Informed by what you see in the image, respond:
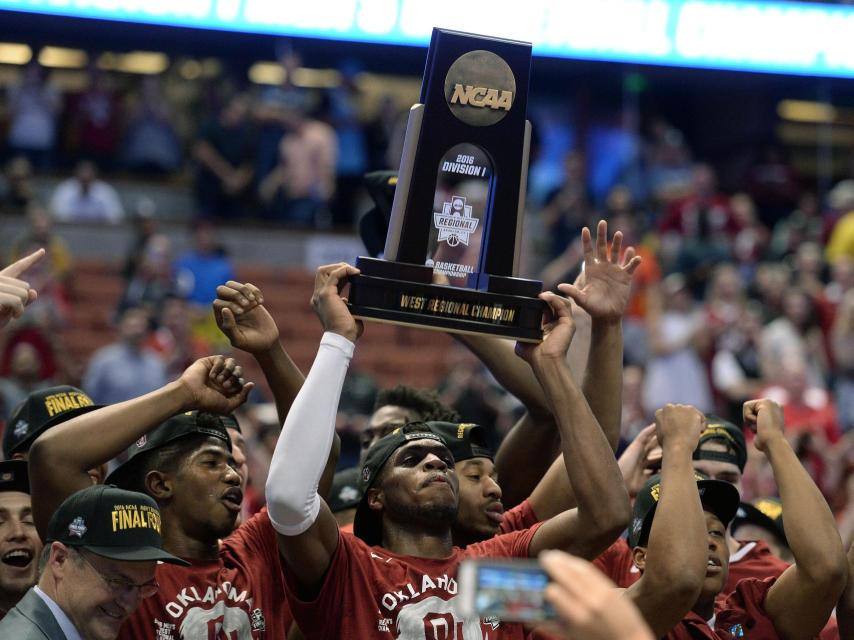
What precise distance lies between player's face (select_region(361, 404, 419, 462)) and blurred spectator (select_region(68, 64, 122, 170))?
32.6ft

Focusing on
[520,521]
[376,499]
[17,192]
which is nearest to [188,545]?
[376,499]

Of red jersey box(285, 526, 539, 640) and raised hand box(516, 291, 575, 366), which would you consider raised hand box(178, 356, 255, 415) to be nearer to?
red jersey box(285, 526, 539, 640)

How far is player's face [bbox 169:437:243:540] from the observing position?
14.7ft

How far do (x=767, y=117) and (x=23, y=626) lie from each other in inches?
609

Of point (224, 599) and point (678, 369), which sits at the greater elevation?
point (678, 369)

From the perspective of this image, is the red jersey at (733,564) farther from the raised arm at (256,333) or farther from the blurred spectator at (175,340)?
the blurred spectator at (175,340)

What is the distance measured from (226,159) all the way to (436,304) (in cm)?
1004

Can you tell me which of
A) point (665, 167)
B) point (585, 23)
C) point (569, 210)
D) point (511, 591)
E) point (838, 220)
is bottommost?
point (511, 591)

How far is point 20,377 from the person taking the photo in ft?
31.2

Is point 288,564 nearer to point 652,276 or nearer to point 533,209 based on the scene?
A: point 652,276

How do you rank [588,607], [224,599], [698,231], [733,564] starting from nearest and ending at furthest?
[588,607]
[224,599]
[733,564]
[698,231]

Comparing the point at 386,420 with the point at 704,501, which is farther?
the point at 386,420

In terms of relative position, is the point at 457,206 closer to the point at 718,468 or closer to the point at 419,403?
the point at 419,403

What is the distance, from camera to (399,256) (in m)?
4.42
